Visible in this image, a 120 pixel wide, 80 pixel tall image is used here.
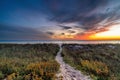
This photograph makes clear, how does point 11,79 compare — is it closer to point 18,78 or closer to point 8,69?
point 18,78

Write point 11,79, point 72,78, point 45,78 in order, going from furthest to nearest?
point 72,78 < point 45,78 < point 11,79

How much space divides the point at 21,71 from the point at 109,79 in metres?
6.03

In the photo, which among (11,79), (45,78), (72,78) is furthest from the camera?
(72,78)

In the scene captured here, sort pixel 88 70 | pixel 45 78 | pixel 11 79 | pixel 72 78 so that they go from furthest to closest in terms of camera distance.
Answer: pixel 88 70, pixel 72 78, pixel 45 78, pixel 11 79

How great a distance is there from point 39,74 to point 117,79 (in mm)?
5409

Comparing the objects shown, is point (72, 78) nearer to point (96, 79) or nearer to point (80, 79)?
point (80, 79)

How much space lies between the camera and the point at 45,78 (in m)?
7.83

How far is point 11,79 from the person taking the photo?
7023 mm

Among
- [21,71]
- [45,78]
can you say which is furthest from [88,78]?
[21,71]

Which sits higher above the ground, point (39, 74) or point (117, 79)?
point (39, 74)

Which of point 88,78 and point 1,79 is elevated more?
point 1,79

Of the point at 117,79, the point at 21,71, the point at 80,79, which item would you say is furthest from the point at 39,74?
the point at 117,79

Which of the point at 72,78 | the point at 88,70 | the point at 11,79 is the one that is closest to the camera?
the point at 11,79

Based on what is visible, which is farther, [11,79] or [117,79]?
[117,79]
